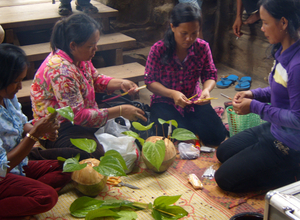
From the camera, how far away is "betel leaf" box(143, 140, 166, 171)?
1.78m

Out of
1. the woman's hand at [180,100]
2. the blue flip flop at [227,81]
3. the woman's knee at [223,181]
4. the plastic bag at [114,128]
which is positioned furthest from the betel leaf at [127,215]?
the blue flip flop at [227,81]

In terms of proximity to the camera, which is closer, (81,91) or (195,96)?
(81,91)

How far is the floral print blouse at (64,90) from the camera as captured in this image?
5.99 feet

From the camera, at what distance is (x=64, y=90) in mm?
1830

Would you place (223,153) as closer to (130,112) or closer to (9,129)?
(130,112)

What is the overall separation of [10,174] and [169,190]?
925mm

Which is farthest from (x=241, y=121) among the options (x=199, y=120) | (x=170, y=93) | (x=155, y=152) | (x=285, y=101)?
(x=155, y=152)

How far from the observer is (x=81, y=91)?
1998 mm

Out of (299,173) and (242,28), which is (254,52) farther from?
(299,173)

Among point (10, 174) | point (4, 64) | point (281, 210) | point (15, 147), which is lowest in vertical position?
point (10, 174)

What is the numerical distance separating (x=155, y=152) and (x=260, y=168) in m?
0.62

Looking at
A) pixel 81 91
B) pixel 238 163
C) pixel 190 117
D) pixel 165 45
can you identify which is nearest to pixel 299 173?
pixel 238 163

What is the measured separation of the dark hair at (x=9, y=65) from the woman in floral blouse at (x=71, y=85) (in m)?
0.36

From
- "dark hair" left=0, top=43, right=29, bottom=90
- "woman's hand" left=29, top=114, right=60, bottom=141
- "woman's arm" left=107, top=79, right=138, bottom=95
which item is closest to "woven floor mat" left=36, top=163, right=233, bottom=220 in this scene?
"woman's hand" left=29, top=114, right=60, bottom=141
